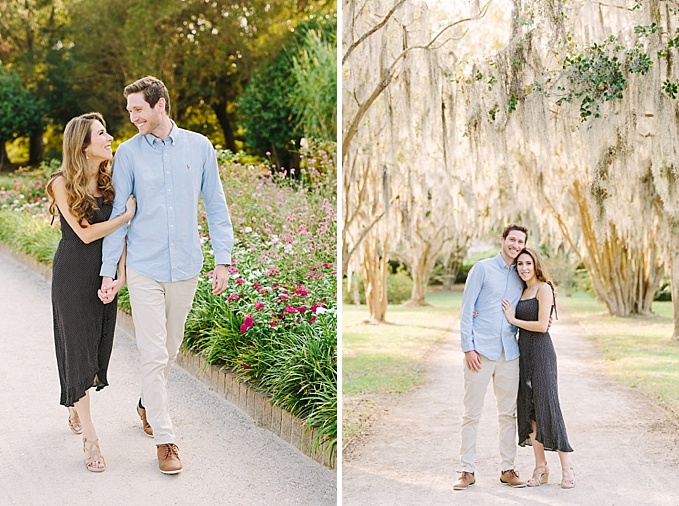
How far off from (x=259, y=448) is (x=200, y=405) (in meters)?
0.49

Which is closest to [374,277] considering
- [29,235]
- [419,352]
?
[419,352]

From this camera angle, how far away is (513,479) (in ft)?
10.4

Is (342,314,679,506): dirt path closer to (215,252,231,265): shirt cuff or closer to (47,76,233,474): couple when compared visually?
(47,76,233,474): couple

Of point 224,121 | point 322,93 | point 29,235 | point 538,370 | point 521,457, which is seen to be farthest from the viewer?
point 224,121

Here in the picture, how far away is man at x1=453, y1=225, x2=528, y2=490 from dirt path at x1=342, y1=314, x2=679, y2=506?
0.19 meters

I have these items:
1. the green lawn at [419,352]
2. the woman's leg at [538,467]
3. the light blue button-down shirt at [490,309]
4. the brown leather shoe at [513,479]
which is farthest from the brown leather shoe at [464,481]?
the green lawn at [419,352]

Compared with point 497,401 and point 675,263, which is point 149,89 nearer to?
point 497,401

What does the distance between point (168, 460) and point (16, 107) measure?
13.7 m

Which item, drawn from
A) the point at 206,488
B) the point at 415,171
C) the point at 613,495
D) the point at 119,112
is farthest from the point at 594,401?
the point at 119,112

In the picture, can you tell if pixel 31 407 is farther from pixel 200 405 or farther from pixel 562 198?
pixel 562 198

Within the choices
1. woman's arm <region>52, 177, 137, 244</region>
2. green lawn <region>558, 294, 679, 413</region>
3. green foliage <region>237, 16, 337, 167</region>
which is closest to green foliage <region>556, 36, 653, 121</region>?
green lawn <region>558, 294, 679, 413</region>

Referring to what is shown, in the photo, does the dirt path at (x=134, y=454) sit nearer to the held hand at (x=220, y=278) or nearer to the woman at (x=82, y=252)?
the woman at (x=82, y=252)

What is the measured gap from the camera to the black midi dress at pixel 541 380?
3080 millimetres

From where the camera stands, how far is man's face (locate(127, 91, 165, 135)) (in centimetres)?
267
